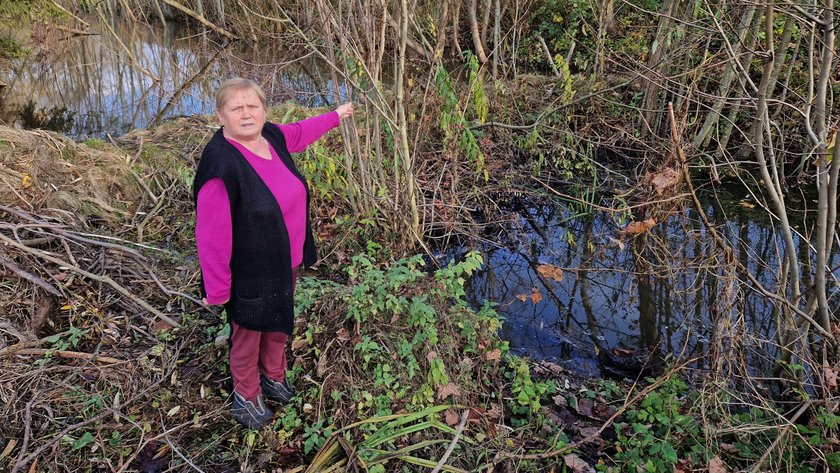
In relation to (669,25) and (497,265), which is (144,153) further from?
(669,25)

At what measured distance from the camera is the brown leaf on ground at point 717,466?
7.58 ft

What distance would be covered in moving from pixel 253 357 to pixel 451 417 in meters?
1.09

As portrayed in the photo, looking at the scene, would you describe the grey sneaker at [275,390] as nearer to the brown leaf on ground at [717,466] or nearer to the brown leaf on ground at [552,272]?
the brown leaf on ground at [717,466]

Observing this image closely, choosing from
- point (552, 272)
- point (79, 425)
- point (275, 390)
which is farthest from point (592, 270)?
point (79, 425)

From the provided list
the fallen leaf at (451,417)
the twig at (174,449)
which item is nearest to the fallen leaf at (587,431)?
the fallen leaf at (451,417)

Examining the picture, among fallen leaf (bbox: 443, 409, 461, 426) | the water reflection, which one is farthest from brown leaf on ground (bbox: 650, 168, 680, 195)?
fallen leaf (bbox: 443, 409, 461, 426)

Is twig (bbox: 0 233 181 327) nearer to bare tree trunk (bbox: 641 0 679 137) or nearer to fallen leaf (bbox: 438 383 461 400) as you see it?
fallen leaf (bbox: 438 383 461 400)

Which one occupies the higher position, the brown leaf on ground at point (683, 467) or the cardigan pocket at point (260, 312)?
the cardigan pocket at point (260, 312)

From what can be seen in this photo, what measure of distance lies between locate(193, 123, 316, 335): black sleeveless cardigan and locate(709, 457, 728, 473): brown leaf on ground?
2.10m

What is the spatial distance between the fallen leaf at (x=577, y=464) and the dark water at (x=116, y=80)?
454cm

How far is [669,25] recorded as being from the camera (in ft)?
18.7

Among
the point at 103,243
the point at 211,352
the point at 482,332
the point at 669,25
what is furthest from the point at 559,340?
the point at 669,25

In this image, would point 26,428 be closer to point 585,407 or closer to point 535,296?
point 585,407

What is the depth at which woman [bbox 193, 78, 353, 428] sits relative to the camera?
2.02 meters
